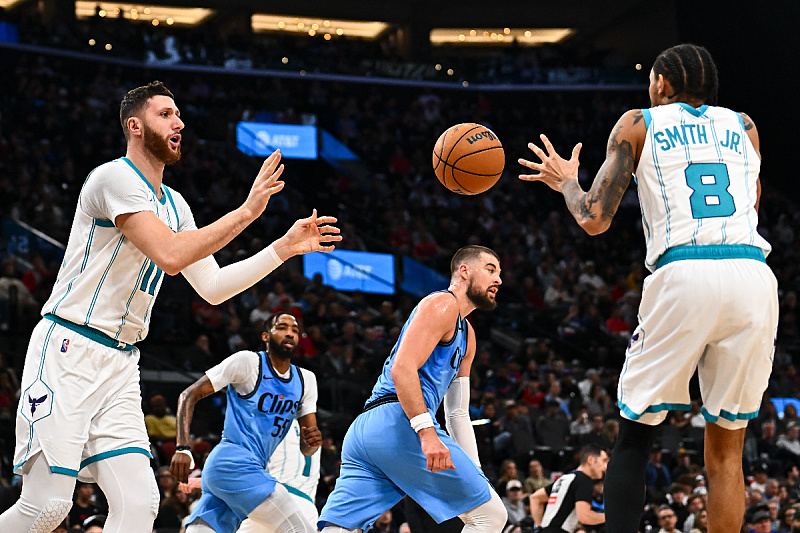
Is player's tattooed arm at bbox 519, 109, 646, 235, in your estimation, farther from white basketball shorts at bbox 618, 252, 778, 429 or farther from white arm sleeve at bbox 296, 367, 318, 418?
white arm sleeve at bbox 296, 367, 318, 418

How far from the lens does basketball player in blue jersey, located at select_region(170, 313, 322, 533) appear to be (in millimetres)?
6883

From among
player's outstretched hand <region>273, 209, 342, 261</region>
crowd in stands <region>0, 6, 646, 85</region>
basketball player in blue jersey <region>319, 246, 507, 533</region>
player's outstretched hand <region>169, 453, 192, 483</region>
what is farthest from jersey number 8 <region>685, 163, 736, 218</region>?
crowd in stands <region>0, 6, 646, 85</region>

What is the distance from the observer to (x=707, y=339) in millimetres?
3855

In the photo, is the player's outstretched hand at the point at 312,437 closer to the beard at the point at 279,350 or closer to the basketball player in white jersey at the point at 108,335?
the beard at the point at 279,350

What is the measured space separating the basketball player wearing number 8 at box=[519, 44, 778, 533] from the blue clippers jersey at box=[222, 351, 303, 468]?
389cm

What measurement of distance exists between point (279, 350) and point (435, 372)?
2152mm

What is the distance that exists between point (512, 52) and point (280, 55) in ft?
24.7

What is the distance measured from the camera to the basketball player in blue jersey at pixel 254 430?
6.88 m

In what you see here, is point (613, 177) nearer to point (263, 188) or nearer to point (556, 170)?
point (556, 170)

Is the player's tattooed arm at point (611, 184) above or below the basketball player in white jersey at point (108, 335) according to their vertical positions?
above

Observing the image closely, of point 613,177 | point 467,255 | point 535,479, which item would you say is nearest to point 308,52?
point 535,479

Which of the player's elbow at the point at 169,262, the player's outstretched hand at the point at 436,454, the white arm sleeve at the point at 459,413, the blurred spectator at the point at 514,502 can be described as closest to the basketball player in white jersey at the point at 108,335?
the player's elbow at the point at 169,262

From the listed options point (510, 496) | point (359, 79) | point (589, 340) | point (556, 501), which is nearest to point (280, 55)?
point (359, 79)

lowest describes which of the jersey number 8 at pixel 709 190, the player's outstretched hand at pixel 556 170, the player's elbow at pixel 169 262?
the player's elbow at pixel 169 262
